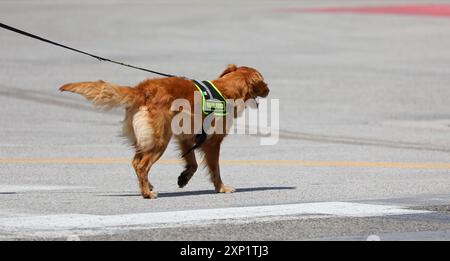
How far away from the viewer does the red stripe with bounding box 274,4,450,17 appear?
38.8 meters

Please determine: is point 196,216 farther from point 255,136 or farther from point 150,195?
point 255,136

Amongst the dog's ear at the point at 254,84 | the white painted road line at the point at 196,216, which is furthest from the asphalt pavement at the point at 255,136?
the dog's ear at the point at 254,84

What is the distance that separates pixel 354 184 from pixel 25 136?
245 inches

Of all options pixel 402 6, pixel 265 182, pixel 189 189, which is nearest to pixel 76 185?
pixel 189 189

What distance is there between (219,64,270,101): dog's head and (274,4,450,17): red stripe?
1039 inches

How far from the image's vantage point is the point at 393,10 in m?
40.0

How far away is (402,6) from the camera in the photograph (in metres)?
41.2

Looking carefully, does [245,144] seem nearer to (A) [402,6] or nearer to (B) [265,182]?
(B) [265,182]

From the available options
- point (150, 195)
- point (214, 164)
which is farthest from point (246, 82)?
point (150, 195)

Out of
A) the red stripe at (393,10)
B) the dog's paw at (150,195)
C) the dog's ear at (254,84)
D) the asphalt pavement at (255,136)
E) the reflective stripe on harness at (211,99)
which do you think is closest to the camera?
the asphalt pavement at (255,136)

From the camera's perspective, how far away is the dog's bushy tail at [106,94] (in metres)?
11.1

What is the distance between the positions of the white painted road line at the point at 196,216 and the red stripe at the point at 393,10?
2801 centimetres

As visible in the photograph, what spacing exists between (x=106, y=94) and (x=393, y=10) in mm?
29794

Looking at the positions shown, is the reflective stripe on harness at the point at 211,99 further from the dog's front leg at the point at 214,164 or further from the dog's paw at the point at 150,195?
the dog's paw at the point at 150,195
